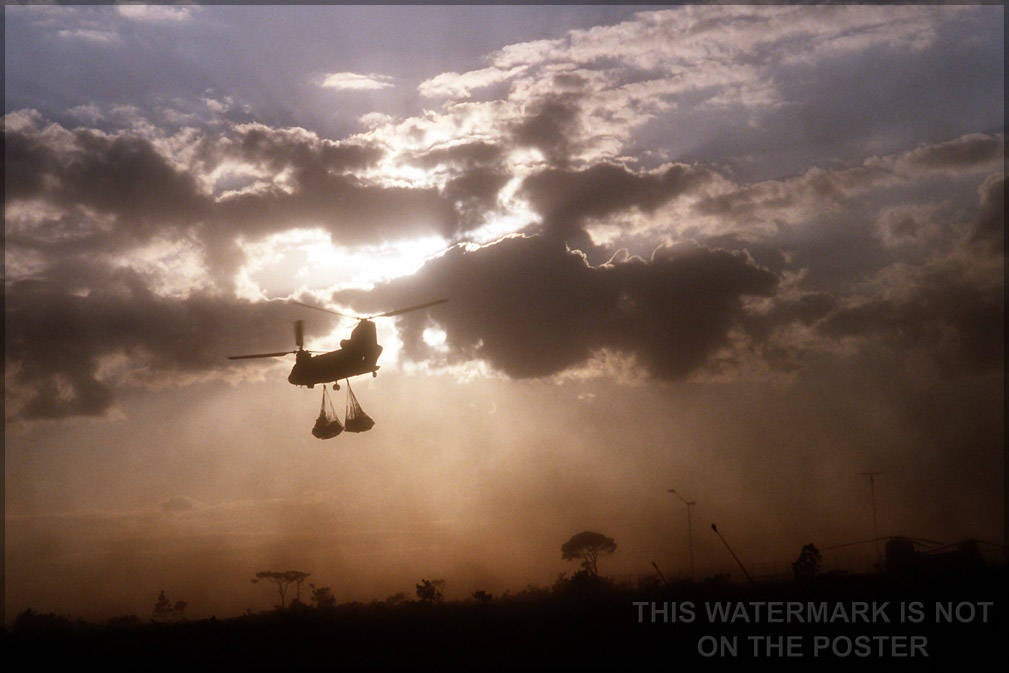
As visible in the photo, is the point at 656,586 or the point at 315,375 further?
the point at 656,586

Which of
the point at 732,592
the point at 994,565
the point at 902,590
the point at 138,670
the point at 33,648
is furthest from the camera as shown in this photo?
the point at 994,565

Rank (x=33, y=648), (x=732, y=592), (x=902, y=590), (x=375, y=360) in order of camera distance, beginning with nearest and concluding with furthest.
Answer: (x=375, y=360), (x=33, y=648), (x=902, y=590), (x=732, y=592)

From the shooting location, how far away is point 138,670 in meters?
81.5

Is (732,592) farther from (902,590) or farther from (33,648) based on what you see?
(33,648)

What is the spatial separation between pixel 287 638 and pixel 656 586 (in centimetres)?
7861

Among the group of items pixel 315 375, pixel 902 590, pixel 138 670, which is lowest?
pixel 138 670

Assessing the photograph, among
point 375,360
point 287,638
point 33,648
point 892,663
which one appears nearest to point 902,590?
point 892,663

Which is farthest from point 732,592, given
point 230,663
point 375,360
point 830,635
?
point 375,360

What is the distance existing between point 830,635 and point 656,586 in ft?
190

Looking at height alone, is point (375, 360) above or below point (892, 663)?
above

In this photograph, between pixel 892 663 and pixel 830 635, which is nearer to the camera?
pixel 892 663

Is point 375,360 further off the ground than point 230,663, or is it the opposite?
point 375,360

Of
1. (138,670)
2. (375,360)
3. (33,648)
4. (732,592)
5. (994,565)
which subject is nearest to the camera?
(375,360)

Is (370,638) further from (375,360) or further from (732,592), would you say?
(732,592)
